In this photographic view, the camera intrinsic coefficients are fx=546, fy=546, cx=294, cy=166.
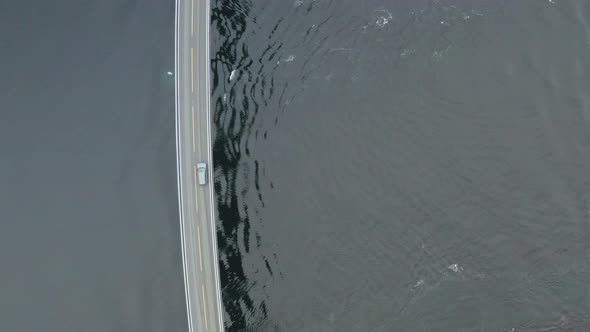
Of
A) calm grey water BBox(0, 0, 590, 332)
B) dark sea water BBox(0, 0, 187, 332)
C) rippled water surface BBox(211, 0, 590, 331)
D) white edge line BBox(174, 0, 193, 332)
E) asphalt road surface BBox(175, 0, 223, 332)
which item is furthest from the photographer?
rippled water surface BBox(211, 0, 590, 331)

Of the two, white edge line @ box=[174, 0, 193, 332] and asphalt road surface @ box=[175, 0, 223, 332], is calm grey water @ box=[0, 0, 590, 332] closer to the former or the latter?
white edge line @ box=[174, 0, 193, 332]

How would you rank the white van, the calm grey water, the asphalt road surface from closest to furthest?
1. the asphalt road surface
2. the calm grey water
3. the white van

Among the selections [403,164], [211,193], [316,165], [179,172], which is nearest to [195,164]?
[179,172]

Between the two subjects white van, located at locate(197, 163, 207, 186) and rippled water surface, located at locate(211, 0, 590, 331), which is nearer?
rippled water surface, located at locate(211, 0, 590, 331)

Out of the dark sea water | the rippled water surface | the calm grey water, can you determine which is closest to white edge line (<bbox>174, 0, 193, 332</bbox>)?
the dark sea water

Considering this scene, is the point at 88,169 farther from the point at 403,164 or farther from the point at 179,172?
the point at 403,164

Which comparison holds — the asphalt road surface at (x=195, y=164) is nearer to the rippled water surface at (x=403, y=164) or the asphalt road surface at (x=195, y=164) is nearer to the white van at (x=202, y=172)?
the white van at (x=202, y=172)

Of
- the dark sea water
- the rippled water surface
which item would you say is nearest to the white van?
the rippled water surface
